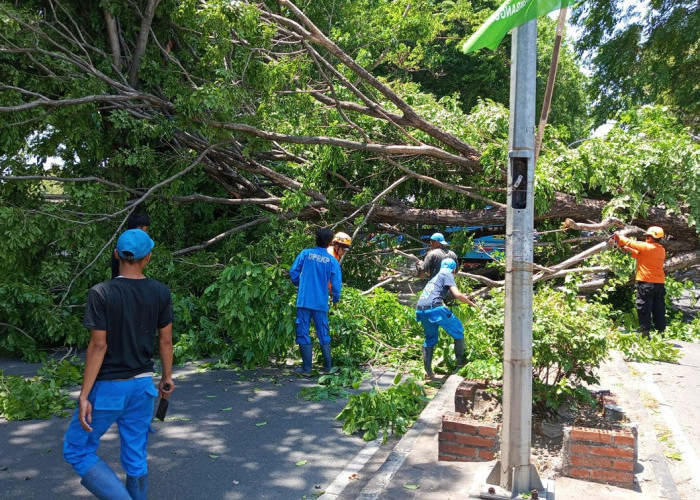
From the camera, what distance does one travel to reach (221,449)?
199 inches

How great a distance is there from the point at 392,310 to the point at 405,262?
3.05 meters

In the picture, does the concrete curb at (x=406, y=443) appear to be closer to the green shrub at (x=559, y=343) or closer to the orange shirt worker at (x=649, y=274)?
the green shrub at (x=559, y=343)

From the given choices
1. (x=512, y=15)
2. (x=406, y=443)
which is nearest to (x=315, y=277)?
(x=406, y=443)

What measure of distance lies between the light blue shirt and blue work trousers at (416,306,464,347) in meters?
1.09

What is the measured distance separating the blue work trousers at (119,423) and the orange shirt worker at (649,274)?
7.50 m

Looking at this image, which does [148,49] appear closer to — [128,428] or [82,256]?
[82,256]

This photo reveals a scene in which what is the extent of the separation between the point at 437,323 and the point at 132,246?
13.4ft

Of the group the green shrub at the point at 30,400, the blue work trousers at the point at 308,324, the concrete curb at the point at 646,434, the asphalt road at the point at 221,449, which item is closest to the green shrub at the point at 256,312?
the blue work trousers at the point at 308,324

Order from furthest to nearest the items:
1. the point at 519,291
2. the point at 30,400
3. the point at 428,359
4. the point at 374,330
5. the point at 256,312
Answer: the point at 374,330, the point at 256,312, the point at 428,359, the point at 30,400, the point at 519,291

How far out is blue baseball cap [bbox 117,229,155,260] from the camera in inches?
142

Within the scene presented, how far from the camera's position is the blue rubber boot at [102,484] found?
3.36 m

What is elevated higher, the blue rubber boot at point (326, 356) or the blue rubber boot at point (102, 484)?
the blue rubber boot at point (326, 356)

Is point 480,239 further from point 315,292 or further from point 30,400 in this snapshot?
point 30,400

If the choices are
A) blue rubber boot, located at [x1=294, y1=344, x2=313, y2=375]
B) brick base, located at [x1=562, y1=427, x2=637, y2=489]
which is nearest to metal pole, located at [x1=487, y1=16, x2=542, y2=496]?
brick base, located at [x1=562, y1=427, x2=637, y2=489]
